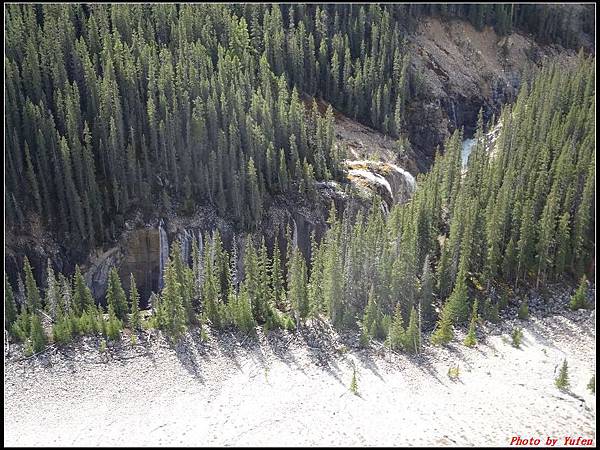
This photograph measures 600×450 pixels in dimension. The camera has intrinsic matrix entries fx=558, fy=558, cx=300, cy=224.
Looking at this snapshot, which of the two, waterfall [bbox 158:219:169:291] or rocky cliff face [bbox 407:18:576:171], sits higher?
rocky cliff face [bbox 407:18:576:171]

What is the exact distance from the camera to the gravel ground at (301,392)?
35469mm

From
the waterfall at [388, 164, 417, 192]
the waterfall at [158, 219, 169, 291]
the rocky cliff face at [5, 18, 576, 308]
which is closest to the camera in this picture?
the rocky cliff face at [5, 18, 576, 308]

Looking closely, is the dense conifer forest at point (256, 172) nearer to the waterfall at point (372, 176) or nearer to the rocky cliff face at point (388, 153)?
the rocky cliff face at point (388, 153)

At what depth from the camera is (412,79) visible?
100 m

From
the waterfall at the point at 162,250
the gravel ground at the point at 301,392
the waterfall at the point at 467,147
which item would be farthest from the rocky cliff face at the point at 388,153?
the gravel ground at the point at 301,392

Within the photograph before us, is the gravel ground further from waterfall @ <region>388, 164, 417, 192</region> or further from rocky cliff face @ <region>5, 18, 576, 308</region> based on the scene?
waterfall @ <region>388, 164, 417, 192</region>

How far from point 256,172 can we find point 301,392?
35.5 meters

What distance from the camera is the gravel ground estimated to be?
3547cm

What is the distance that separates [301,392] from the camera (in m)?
40.1

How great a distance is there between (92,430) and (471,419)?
2461 cm

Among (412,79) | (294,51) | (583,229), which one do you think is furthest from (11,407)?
(412,79)

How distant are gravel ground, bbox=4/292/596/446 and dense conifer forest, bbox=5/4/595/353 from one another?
2.43 m

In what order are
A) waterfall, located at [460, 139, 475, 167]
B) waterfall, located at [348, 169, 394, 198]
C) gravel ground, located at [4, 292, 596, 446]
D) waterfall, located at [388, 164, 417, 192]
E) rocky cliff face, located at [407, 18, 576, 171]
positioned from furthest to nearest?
rocky cliff face, located at [407, 18, 576, 171] < waterfall, located at [460, 139, 475, 167] < waterfall, located at [388, 164, 417, 192] < waterfall, located at [348, 169, 394, 198] < gravel ground, located at [4, 292, 596, 446]

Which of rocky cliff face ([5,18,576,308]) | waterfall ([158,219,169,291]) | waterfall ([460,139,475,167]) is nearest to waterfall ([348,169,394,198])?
rocky cliff face ([5,18,576,308])
